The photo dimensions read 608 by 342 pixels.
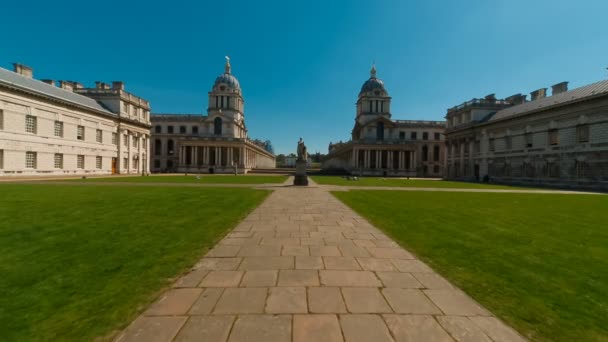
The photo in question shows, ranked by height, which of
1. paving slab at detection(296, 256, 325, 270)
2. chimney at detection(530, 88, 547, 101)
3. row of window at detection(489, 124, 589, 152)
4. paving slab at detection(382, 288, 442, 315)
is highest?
chimney at detection(530, 88, 547, 101)

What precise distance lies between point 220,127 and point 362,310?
7601 centimetres

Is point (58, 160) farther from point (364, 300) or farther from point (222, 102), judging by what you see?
point (364, 300)

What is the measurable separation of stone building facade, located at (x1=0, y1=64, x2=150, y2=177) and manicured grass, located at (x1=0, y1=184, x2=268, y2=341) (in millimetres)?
31451

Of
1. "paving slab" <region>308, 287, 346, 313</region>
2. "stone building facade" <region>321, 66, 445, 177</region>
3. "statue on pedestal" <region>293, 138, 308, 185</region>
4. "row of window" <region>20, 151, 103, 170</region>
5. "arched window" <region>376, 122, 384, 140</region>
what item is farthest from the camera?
"arched window" <region>376, 122, 384, 140</region>

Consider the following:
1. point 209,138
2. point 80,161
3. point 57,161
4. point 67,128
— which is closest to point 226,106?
point 209,138

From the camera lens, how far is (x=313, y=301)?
3.45 m

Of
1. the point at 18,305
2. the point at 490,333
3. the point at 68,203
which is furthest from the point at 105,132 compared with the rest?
the point at 490,333

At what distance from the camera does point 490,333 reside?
286cm

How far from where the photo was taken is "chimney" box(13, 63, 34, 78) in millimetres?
34522

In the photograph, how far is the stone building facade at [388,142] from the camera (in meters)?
68.2

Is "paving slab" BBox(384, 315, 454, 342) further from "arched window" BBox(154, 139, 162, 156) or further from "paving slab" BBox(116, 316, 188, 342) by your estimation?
"arched window" BBox(154, 139, 162, 156)

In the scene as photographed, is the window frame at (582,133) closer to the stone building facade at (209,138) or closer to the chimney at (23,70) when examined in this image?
the stone building facade at (209,138)

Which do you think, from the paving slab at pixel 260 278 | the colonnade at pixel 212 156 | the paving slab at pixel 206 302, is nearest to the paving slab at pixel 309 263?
the paving slab at pixel 260 278

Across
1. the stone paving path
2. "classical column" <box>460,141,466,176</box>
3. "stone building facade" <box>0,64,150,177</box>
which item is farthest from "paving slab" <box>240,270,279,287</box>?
"classical column" <box>460,141,466,176</box>
